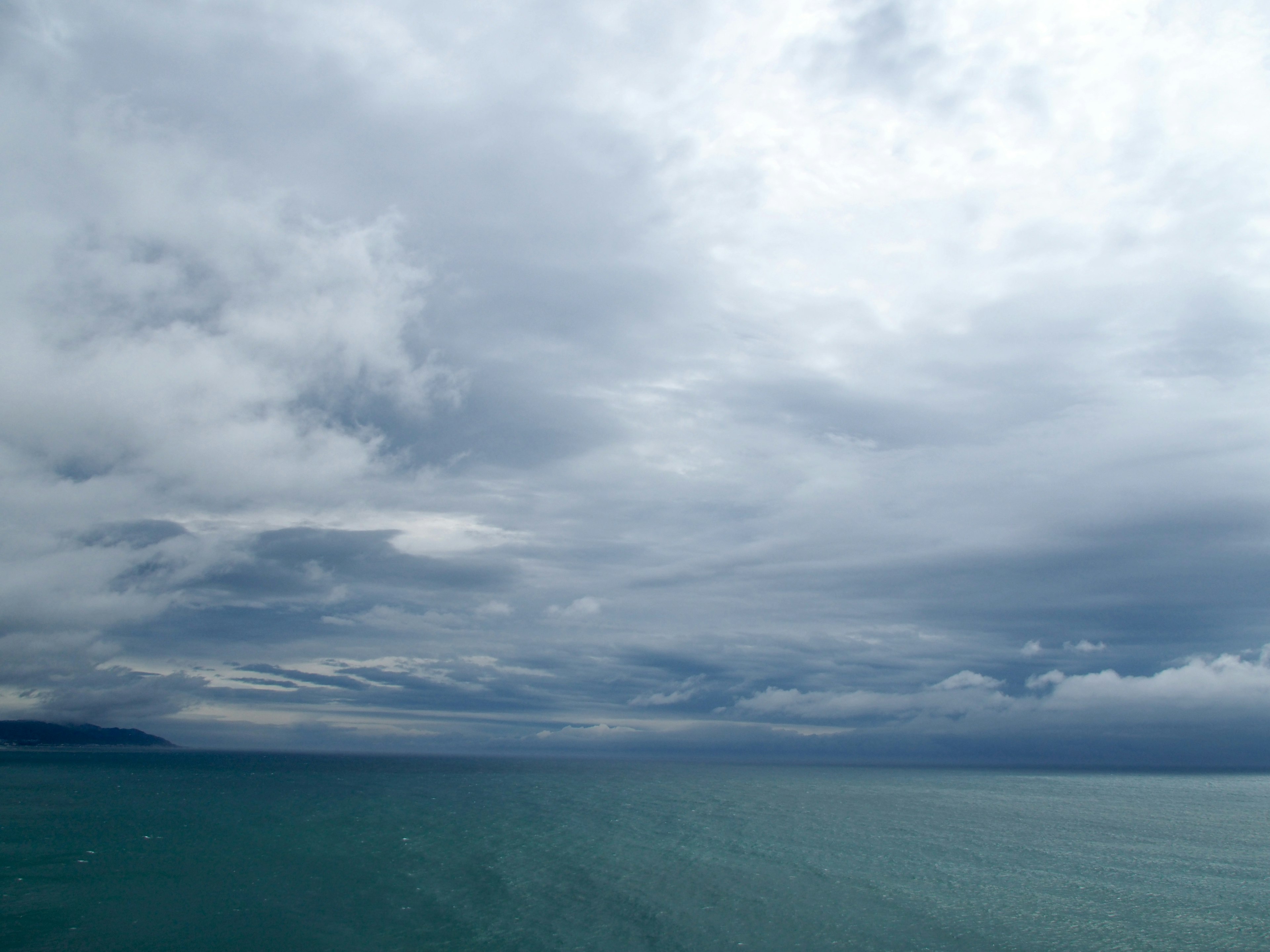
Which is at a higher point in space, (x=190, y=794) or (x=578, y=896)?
(x=578, y=896)

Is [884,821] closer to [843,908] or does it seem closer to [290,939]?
[843,908]

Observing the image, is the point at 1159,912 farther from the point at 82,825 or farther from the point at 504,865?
the point at 82,825

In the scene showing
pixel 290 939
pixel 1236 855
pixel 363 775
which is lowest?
pixel 363 775

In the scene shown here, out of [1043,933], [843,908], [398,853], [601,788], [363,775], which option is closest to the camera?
[1043,933]

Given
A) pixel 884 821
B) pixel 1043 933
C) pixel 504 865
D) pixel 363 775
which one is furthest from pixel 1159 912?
pixel 363 775

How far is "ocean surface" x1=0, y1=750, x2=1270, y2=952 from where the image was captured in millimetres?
38938

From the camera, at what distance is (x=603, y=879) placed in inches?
2035

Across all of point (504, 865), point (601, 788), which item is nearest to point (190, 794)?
point (601, 788)

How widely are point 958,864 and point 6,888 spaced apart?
6838 centimetres

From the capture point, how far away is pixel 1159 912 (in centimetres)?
4838

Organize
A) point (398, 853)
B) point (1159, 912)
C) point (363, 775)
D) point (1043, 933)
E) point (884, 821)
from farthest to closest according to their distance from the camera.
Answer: point (363, 775) < point (884, 821) < point (398, 853) < point (1159, 912) < point (1043, 933)

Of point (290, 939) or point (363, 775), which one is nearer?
A: point (290, 939)

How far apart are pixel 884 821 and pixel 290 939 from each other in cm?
8013

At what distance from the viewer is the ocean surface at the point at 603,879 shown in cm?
3894
